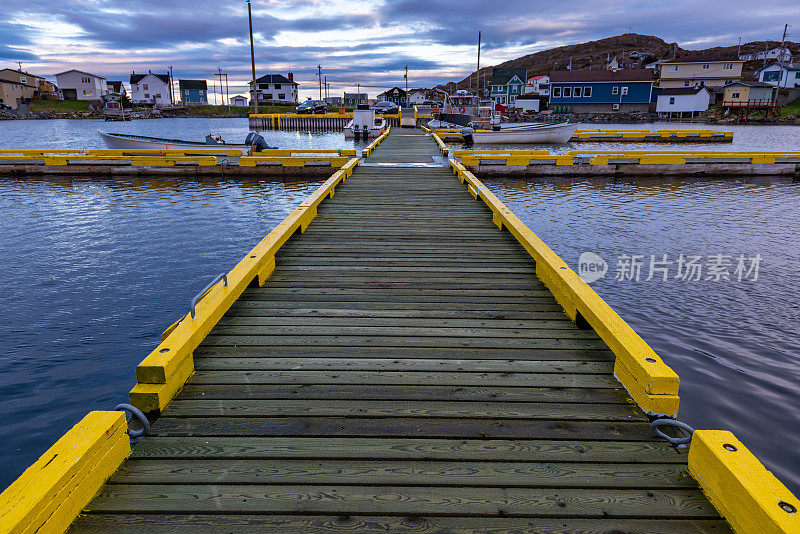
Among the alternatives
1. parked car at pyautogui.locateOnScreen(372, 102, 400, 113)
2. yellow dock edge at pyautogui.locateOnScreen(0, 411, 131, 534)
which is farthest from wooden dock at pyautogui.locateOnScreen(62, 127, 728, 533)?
parked car at pyautogui.locateOnScreen(372, 102, 400, 113)

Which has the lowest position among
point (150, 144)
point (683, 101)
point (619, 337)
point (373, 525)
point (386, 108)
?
point (373, 525)

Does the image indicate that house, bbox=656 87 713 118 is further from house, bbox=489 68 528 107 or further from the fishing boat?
the fishing boat

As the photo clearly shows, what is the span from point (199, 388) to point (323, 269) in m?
3.14

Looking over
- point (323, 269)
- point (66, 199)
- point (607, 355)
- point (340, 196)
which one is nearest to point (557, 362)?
point (607, 355)

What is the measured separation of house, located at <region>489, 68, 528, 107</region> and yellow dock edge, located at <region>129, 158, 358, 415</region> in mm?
95313

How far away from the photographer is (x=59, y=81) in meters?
110

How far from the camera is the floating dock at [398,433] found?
8.36 ft

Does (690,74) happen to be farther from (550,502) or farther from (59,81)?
(59,81)

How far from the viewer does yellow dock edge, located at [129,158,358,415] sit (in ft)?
11.1

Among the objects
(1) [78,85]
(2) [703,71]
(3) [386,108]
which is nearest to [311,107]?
(3) [386,108]

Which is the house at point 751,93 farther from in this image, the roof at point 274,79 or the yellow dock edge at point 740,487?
the roof at point 274,79

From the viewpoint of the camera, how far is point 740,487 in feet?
7.79

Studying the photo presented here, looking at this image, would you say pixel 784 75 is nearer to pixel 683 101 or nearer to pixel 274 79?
pixel 683 101

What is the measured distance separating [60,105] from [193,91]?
104ft
